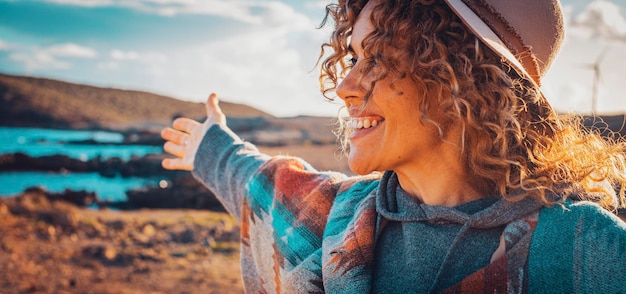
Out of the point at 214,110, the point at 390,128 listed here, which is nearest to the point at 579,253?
the point at 390,128

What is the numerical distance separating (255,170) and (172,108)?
53192 mm

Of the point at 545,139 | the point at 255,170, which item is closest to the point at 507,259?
the point at 545,139

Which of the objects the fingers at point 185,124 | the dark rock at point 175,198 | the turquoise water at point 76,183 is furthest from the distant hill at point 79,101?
the fingers at point 185,124

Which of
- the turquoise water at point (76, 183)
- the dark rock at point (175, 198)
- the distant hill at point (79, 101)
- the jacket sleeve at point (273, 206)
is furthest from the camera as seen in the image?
the distant hill at point (79, 101)

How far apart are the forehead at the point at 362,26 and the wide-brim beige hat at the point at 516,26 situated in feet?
0.98

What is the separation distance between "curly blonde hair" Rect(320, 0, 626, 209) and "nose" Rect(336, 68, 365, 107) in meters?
0.04

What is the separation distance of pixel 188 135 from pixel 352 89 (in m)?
1.21

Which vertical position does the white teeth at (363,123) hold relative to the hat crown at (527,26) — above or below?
below

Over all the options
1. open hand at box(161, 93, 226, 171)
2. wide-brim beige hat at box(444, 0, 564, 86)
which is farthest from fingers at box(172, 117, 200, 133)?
wide-brim beige hat at box(444, 0, 564, 86)

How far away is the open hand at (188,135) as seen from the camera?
99.5 inches

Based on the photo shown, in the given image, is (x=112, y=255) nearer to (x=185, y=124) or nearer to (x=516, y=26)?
(x=185, y=124)

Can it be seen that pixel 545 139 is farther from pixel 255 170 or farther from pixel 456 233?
pixel 255 170

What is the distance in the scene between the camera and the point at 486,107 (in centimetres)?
153

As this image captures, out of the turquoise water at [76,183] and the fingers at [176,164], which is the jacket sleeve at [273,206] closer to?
the fingers at [176,164]
